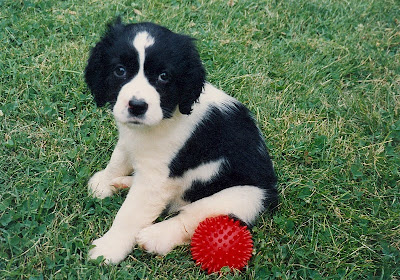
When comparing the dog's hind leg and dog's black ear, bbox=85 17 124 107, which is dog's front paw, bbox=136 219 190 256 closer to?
the dog's hind leg

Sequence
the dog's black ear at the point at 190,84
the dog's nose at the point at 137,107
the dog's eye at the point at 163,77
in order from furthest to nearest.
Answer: the dog's black ear at the point at 190,84 < the dog's eye at the point at 163,77 < the dog's nose at the point at 137,107

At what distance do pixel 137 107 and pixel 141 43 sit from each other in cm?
38

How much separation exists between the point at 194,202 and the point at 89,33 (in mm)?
2518

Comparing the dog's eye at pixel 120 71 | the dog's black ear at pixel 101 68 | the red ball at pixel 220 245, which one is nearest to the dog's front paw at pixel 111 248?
the red ball at pixel 220 245

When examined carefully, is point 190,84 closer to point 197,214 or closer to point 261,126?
point 197,214

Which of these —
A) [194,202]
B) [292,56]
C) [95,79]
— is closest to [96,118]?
[95,79]

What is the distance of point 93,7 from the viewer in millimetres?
5410

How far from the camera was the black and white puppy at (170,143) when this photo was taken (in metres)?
2.93

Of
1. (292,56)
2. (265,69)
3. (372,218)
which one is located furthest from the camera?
(292,56)

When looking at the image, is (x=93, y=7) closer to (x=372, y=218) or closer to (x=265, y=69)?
(x=265, y=69)

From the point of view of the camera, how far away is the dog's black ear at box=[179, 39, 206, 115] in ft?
10.1

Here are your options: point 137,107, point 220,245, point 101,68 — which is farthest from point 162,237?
point 101,68

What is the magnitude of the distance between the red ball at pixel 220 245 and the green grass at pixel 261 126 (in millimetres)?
89

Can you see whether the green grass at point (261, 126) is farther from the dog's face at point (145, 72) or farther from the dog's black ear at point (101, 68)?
the dog's face at point (145, 72)
